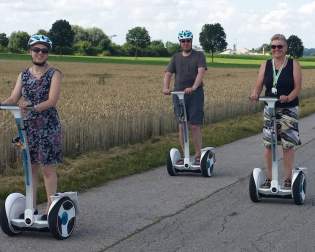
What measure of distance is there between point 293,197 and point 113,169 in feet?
10.8

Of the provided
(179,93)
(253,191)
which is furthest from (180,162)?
(253,191)

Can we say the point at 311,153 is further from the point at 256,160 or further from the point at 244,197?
the point at 244,197

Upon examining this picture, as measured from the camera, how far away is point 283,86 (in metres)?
7.83

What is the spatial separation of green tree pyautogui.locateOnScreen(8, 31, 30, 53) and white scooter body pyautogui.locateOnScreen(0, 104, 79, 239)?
359 ft

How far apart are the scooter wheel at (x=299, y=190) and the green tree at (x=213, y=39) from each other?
13432cm

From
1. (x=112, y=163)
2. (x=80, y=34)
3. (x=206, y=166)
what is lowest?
(x=112, y=163)

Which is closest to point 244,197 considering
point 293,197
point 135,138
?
point 293,197

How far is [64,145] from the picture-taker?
1138 cm

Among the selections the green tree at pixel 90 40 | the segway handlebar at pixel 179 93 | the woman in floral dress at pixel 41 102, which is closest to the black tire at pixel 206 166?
the segway handlebar at pixel 179 93

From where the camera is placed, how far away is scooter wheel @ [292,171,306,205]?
7.89 m

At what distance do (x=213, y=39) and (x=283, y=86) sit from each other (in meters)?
138

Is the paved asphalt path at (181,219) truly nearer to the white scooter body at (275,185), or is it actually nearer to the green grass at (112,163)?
the white scooter body at (275,185)

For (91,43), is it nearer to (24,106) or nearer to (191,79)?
(191,79)

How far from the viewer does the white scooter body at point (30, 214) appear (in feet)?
20.4
